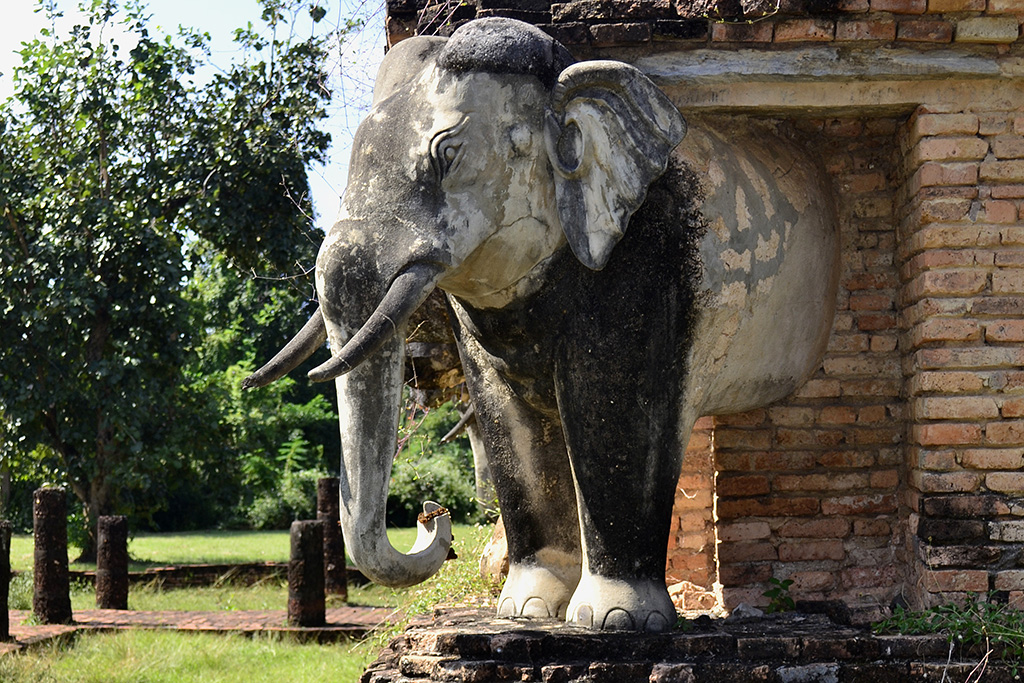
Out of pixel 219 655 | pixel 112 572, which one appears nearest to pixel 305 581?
pixel 219 655

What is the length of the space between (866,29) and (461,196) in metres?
1.57

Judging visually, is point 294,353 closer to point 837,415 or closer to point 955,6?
point 837,415

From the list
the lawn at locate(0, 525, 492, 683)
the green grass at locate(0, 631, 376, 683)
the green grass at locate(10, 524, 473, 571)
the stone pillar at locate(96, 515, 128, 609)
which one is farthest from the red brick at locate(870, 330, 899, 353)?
the green grass at locate(10, 524, 473, 571)

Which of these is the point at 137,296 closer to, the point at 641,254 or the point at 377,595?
the point at 377,595

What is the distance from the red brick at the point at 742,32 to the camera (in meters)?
3.96

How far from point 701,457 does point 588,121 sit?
1.80 m

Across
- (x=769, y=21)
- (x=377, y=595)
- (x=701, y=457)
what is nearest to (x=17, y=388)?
(x=377, y=595)

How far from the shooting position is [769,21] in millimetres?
3975

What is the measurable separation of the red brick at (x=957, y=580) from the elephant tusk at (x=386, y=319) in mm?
1996

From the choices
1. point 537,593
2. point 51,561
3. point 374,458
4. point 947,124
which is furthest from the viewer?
point 51,561

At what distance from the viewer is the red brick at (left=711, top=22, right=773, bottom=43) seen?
396 cm

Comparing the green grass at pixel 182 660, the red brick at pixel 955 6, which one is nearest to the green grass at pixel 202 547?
the green grass at pixel 182 660

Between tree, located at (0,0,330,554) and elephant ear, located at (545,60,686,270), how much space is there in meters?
11.5

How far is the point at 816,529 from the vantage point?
4504 mm
